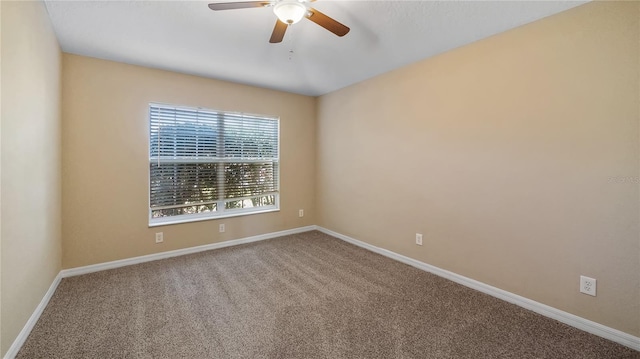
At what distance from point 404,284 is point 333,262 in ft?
2.92

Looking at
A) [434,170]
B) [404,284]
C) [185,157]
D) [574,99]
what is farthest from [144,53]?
[574,99]

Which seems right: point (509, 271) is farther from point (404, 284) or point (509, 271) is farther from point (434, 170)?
point (434, 170)

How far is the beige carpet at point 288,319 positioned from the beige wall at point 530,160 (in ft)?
1.19

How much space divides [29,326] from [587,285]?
4022 millimetres

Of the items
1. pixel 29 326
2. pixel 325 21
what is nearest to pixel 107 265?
pixel 29 326

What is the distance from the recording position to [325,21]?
1752mm

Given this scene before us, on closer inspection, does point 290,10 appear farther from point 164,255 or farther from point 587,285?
point 164,255

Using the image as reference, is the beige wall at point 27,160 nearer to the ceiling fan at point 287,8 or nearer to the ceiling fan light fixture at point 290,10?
the ceiling fan at point 287,8

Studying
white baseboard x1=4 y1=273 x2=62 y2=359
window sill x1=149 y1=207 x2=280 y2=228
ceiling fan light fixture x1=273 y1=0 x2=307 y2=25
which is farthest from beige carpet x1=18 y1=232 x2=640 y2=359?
ceiling fan light fixture x1=273 y1=0 x2=307 y2=25

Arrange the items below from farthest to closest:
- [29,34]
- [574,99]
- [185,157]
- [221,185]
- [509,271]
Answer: [221,185] < [185,157] < [509,271] < [574,99] < [29,34]

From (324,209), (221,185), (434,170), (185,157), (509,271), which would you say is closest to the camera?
(509,271)

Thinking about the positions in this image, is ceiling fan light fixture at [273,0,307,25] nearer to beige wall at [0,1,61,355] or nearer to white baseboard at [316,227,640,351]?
beige wall at [0,1,61,355]

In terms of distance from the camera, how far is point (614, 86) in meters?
1.77

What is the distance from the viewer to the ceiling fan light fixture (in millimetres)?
1586
